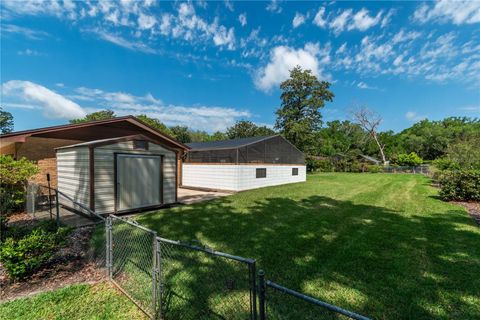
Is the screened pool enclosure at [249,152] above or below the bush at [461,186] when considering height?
above

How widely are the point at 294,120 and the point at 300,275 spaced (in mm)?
24291

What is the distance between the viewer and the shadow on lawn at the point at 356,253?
2.84 m

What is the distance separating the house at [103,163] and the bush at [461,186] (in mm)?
11819

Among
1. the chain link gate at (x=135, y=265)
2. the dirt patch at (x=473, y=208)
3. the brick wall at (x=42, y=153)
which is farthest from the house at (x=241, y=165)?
the dirt patch at (x=473, y=208)

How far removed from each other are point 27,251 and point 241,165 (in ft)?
34.5

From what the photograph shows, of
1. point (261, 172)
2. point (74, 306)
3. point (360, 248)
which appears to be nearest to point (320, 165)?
point (261, 172)

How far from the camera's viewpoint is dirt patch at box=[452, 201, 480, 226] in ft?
22.6

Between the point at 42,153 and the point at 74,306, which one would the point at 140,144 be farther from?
the point at 74,306

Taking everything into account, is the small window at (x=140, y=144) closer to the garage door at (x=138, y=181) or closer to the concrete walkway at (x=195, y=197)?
the garage door at (x=138, y=181)

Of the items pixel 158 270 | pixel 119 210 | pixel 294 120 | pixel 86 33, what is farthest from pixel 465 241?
pixel 294 120

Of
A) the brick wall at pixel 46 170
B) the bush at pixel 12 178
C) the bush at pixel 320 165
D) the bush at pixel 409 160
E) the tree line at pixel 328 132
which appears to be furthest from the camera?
the bush at pixel 409 160

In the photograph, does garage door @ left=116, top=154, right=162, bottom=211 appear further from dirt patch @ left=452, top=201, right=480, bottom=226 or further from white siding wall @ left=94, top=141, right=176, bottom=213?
dirt patch @ left=452, top=201, right=480, bottom=226

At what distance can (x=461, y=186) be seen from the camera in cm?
955

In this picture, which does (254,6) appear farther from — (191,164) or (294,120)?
(294,120)
